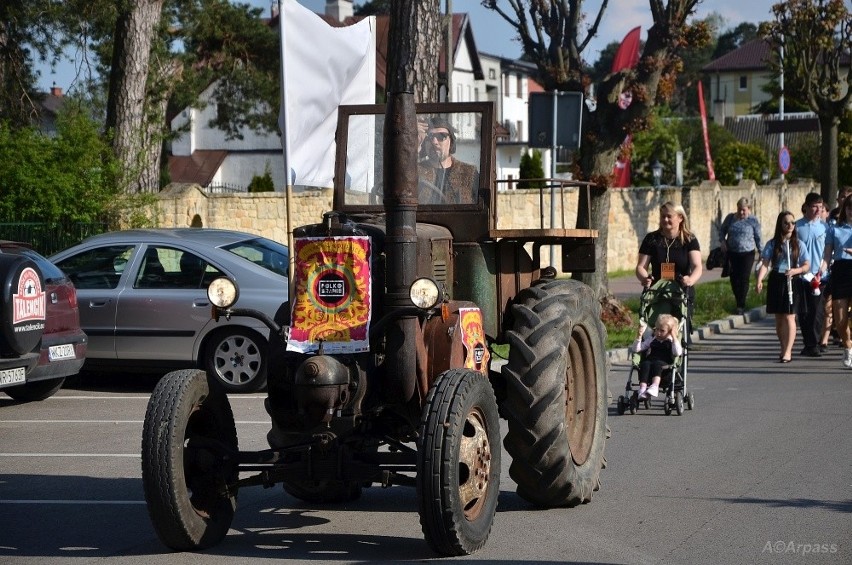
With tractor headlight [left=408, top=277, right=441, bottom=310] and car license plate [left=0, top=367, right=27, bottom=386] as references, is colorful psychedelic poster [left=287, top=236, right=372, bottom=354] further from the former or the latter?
car license plate [left=0, top=367, right=27, bottom=386]

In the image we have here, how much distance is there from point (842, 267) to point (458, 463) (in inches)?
414

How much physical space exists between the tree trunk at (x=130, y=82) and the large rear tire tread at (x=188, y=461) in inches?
574

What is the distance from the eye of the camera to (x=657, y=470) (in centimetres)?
908

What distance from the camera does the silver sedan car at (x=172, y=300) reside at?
1331 cm

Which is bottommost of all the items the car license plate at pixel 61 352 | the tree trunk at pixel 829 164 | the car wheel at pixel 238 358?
the car wheel at pixel 238 358

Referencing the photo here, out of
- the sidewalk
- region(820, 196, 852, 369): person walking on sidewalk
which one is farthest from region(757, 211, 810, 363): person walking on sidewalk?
the sidewalk

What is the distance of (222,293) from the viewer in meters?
6.86

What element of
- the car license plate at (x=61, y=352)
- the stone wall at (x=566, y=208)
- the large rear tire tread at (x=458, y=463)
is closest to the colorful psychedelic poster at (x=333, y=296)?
the large rear tire tread at (x=458, y=463)

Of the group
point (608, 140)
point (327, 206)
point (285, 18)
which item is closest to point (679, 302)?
point (285, 18)

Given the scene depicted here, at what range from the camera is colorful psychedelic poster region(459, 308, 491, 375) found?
7156mm

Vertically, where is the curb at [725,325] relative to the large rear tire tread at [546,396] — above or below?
below

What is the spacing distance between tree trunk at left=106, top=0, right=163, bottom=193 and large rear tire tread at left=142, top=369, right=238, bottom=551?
47.8 ft

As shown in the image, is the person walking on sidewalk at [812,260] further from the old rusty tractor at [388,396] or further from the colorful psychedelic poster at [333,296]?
the colorful psychedelic poster at [333,296]

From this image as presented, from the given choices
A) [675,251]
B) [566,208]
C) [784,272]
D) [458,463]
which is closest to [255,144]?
[566,208]
